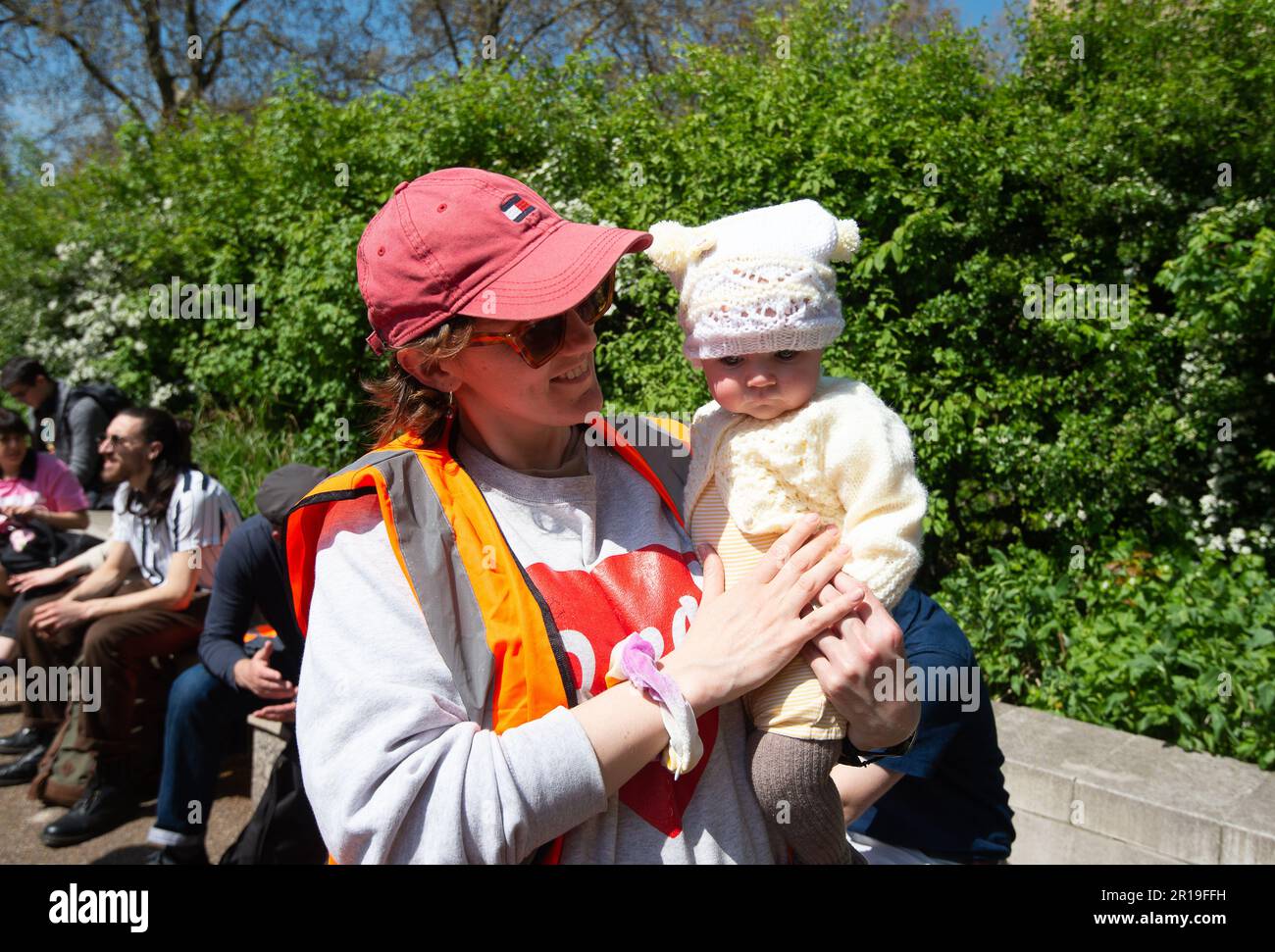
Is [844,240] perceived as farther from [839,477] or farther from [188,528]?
[188,528]

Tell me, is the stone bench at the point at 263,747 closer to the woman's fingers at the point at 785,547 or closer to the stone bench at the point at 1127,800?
the stone bench at the point at 1127,800

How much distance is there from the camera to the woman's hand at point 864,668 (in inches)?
61.4

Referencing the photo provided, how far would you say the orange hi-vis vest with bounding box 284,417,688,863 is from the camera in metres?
→ 1.41

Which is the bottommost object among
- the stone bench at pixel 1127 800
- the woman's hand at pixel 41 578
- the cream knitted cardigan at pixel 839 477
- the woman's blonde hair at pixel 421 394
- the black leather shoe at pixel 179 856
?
the black leather shoe at pixel 179 856

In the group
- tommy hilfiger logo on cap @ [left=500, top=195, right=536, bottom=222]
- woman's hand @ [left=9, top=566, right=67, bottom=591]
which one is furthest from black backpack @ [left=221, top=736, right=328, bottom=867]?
woman's hand @ [left=9, top=566, right=67, bottom=591]

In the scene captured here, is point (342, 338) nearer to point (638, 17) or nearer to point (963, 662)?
point (963, 662)

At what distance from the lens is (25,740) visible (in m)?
5.60

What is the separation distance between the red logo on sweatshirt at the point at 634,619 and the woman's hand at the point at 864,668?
7.8 inches

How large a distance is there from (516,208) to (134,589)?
176 inches

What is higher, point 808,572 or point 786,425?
point 786,425

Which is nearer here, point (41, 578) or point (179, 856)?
point (179, 856)

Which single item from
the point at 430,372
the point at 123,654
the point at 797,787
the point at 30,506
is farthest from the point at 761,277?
the point at 30,506

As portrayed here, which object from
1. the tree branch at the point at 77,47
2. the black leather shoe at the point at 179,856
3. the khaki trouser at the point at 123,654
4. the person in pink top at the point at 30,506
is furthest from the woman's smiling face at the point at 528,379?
the tree branch at the point at 77,47
